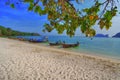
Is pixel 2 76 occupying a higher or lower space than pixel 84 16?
lower

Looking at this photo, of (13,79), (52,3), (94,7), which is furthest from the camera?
(13,79)

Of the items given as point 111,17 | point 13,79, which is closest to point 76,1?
point 111,17

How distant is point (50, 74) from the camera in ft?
30.6

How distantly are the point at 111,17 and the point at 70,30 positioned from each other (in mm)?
577

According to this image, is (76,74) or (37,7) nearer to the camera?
(37,7)

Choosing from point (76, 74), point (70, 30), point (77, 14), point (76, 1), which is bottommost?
point (76, 74)

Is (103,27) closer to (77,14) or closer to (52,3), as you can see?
(77,14)

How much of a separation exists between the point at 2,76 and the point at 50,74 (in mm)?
2078

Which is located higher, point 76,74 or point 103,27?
point 103,27

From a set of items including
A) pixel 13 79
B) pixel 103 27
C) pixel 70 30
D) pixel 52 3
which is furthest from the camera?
pixel 13 79

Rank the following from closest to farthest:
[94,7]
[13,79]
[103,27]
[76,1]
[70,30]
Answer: [103,27]
[94,7]
[70,30]
[76,1]
[13,79]

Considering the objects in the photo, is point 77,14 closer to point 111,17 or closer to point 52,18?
point 52,18

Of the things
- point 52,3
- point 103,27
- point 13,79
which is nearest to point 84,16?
point 103,27

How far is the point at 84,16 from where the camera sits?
2.34 metres
